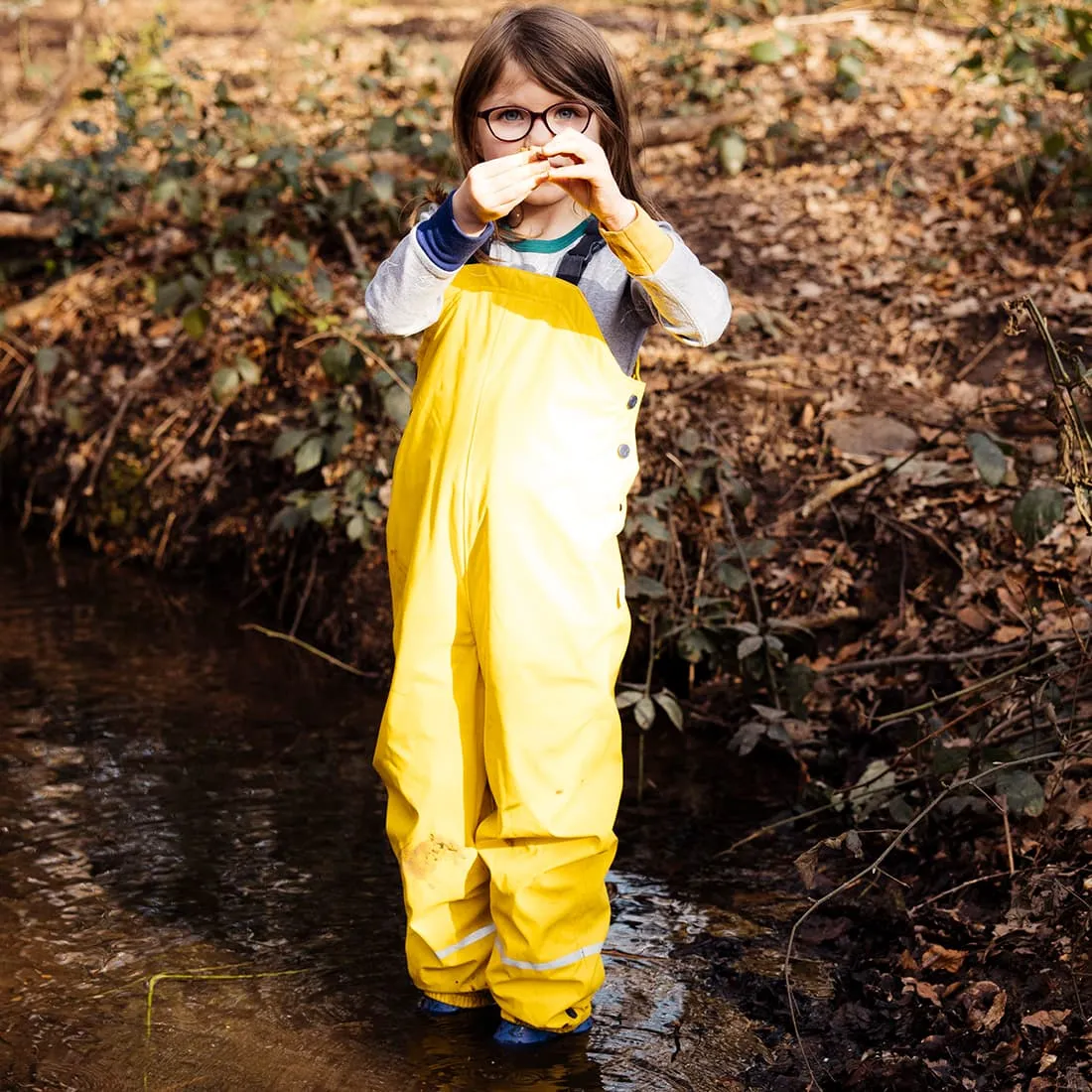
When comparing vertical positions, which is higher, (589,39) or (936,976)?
(589,39)

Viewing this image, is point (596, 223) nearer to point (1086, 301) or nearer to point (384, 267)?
point (384, 267)

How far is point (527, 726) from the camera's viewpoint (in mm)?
2170

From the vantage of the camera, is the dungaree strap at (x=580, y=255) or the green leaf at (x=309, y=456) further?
the green leaf at (x=309, y=456)

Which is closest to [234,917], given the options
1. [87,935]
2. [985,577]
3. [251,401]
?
[87,935]

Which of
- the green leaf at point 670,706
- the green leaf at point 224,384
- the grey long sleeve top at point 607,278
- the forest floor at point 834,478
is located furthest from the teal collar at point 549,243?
the green leaf at point 224,384

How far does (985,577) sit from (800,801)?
85 centimetres

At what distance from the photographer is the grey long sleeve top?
2.06 meters

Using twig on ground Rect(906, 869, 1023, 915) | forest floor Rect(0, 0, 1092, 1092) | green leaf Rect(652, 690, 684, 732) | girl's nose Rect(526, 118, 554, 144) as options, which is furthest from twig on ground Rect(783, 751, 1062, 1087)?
girl's nose Rect(526, 118, 554, 144)

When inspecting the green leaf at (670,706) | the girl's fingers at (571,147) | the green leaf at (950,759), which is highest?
the girl's fingers at (571,147)

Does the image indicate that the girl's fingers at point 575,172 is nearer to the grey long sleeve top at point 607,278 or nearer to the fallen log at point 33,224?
the grey long sleeve top at point 607,278

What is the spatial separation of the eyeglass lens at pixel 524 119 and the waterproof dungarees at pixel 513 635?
22 cm

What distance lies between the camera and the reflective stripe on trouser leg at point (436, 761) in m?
2.22

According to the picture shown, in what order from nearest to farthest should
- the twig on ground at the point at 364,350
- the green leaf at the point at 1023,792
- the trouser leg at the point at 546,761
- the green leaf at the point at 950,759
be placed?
the trouser leg at the point at 546,761
the green leaf at the point at 1023,792
the green leaf at the point at 950,759
the twig on ground at the point at 364,350

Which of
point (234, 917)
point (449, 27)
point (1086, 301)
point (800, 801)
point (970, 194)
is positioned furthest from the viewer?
point (449, 27)
